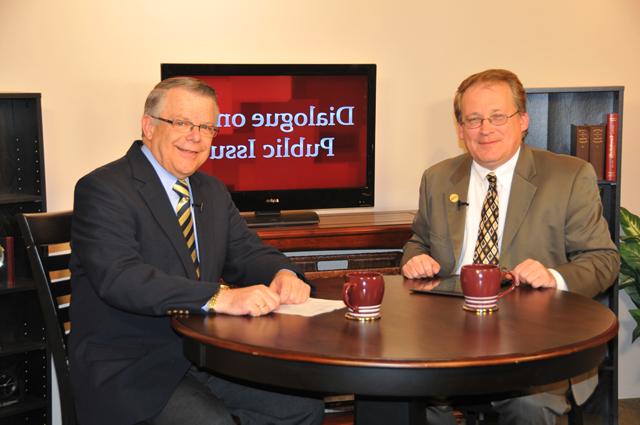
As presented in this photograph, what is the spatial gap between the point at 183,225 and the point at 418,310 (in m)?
0.79

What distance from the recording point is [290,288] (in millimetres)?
2666

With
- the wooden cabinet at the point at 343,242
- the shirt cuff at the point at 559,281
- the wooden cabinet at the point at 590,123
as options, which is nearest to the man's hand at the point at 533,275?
the shirt cuff at the point at 559,281

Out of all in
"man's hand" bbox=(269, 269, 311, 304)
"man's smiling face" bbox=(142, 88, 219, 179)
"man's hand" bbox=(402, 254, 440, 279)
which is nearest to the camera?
"man's hand" bbox=(269, 269, 311, 304)

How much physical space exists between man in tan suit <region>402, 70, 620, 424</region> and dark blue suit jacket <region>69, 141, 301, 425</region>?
0.84 m

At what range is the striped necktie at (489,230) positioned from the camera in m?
3.20

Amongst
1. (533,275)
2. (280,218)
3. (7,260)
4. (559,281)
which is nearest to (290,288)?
(533,275)

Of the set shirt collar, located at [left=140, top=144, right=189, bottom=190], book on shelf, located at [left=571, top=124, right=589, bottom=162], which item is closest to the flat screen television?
book on shelf, located at [left=571, top=124, right=589, bottom=162]

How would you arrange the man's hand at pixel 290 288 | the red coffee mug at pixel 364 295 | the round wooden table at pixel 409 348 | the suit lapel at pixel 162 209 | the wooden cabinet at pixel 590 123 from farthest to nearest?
1. the wooden cabinet at pixel 590 123
2. the suit lapel at pixel 162 209
3. the man's hand at pixel 290 288
4. the red coffee mug at pixel 364 295
5. the round wooden table at pixel 409 348

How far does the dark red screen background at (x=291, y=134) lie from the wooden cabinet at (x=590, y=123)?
89cm

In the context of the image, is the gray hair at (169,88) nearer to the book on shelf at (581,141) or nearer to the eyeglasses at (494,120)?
the eyeglasses at (494,120)

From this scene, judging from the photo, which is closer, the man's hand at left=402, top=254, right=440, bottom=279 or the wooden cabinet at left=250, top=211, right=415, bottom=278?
the man's hand at left=402, top=254, right=440, bottom=279

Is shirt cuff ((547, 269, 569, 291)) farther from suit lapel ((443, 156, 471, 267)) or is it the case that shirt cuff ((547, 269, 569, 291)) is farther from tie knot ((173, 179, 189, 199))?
tie knot ((173, 179, 189, 199))

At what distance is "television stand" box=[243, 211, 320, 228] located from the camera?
4211 millimetres

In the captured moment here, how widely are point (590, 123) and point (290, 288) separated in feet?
8.22
